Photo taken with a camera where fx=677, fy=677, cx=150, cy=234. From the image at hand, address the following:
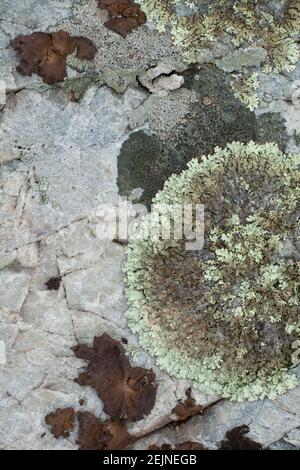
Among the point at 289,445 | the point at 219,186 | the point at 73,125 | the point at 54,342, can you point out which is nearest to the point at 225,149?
the point at 219,186

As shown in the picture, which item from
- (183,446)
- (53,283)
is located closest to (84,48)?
(53,283)

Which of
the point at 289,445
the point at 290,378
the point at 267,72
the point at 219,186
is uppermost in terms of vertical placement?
the point at 267,72

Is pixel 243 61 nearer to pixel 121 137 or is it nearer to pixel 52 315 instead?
pixel 121 137

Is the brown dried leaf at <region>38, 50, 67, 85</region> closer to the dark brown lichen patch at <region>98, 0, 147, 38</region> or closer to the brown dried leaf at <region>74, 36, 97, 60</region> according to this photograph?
the brown dried leaf at <region>74, 36, 97, 60</region>

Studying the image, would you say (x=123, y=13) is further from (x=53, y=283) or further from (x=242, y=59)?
(x=53, y=283)

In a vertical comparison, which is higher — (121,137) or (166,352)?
(121,137)

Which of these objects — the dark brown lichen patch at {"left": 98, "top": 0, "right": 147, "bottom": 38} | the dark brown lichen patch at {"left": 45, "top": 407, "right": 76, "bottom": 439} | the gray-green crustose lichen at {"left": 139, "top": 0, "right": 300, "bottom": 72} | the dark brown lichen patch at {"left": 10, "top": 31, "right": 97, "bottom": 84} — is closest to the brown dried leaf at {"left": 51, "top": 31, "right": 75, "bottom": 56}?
the dark brown lichen patch at {"left": 10, "top": 31, "right": 97, "bottom": 84}
